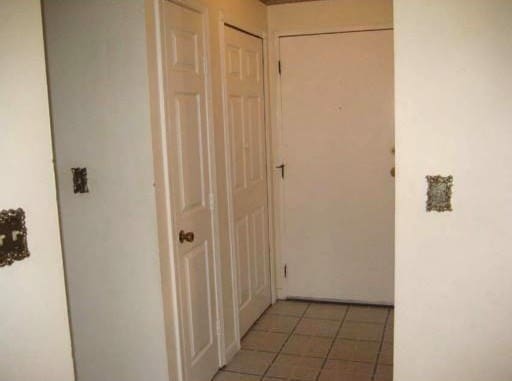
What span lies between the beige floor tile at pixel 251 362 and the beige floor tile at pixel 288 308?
645 millimetres

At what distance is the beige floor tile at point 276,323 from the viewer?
363cm

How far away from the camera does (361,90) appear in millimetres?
3766

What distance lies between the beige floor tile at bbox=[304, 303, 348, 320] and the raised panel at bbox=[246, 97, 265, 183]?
3.25 ft

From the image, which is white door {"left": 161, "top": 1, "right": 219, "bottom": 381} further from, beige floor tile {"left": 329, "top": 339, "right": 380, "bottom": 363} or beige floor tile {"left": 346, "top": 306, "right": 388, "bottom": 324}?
beige floor tile {"left": 346, "top": 306, "right": 388, "bottom": 324}

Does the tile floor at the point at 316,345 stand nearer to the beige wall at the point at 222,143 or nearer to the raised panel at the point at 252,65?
the beige wall at the point at 222,143

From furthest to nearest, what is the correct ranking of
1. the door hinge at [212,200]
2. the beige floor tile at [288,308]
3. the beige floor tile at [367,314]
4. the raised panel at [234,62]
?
the beige floor tile at [288,308], the beige floor tile at [367,314], the raised panel at [234,62], the door hinge at [212,200]

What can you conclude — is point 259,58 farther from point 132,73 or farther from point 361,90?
point 132,73

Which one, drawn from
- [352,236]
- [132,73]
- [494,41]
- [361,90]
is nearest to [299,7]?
[361,90]

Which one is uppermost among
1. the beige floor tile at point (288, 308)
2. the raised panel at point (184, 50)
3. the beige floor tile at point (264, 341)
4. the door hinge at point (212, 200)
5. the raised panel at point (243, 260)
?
the raised panel at point (184, 50)

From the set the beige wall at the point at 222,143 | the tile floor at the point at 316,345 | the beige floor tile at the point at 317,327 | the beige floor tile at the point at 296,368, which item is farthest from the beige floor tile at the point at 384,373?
the beige wall at the point at 222,143

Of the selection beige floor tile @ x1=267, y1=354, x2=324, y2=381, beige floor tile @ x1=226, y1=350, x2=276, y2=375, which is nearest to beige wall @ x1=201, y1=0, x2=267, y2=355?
beige floor tile @ x1=226, y1=350, x2=276, y2=375

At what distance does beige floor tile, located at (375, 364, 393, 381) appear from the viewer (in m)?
2.94

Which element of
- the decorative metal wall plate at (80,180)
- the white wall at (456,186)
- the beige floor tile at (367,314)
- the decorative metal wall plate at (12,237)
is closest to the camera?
the decorative metal wall plate at (12,237)

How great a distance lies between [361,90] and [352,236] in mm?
1001
